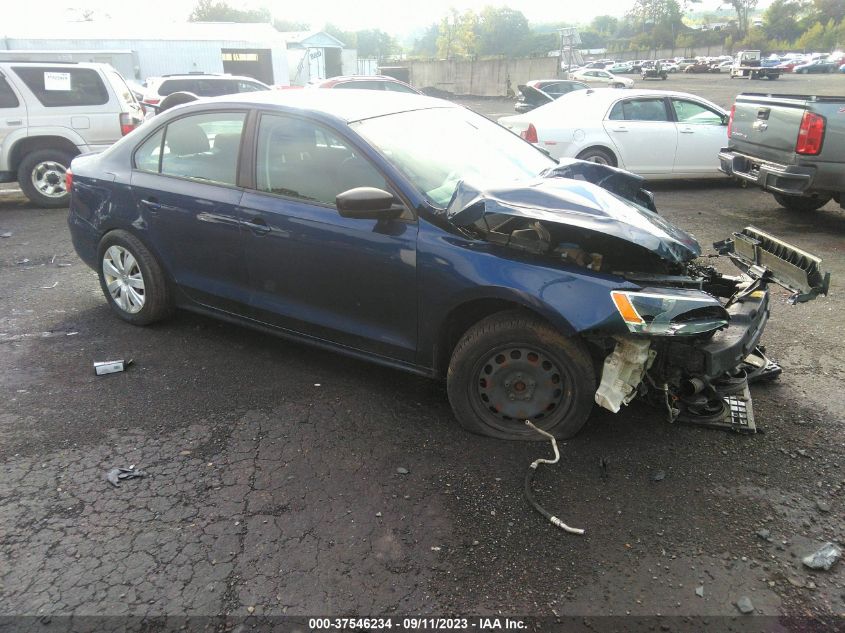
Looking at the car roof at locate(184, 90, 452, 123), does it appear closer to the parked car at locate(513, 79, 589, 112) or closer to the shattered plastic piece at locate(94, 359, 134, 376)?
the shattered plastic piece at locate(94, 359, 134, 376)

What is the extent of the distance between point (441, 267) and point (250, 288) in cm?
144

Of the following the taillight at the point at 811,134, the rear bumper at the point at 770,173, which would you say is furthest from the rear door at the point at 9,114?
the taillight at the point at 811,134

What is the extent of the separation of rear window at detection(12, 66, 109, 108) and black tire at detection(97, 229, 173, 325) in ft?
18.7

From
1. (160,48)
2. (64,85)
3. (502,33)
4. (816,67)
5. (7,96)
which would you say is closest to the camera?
(7,96)

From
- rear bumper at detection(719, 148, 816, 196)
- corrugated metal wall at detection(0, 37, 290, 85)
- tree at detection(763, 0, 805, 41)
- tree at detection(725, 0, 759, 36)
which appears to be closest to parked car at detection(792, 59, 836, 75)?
tree at detection(763, 0, 805, 41)

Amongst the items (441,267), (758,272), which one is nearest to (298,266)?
(441,267)

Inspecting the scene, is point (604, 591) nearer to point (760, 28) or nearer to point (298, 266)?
point (298, 266)

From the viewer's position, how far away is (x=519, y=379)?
10.9 feet

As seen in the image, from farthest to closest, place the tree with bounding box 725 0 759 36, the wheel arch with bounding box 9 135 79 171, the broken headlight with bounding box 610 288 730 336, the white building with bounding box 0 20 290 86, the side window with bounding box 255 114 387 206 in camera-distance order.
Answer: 1. the tree with bounding box 725 0 759 36
2. the white building with bounding box 0 20 290 86
3. the wheel arch with bounding box 9 135 79 171
4. the side window with bounding box 255 114 387 206
5. the broken headlight with bounding box 610 288 730 336

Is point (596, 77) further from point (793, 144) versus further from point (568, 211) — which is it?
point (568, 211)

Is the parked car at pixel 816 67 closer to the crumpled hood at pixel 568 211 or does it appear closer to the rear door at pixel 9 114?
the rear door at pixel 9 114

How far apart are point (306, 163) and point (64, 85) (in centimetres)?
730

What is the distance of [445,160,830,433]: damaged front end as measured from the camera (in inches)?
117

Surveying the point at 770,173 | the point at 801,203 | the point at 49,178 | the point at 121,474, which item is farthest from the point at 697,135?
the point at 49,178
